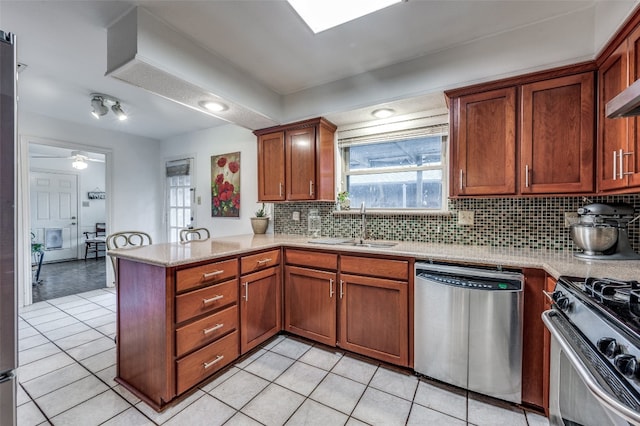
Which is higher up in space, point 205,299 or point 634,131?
point 634,131

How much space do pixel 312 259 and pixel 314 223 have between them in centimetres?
70

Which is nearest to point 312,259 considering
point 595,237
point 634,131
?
point 595,237

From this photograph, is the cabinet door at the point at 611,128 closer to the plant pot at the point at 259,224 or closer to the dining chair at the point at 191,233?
the plant pot at the point at 259,224

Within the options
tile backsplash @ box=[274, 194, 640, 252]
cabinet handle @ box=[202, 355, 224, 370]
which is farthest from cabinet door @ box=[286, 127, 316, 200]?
cabinet handle @ box=[202, 355, 224, 370]

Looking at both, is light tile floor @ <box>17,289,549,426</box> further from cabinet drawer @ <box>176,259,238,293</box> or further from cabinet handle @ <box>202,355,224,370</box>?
cabinet drawer @ <box>176,259,238,293</box>

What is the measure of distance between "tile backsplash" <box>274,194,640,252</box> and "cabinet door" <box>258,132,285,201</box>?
2.56 ft

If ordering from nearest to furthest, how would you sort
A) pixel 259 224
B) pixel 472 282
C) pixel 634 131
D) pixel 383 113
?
pixel 634 131
pixel 472 282
pixel 383 113
pixel 259 224

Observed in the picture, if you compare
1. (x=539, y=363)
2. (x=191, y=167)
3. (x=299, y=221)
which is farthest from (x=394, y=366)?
(x=191, y=167)

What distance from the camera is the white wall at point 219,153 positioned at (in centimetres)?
373

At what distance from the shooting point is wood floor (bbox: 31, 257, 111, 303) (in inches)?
156

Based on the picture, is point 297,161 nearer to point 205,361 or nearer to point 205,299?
point 205,299

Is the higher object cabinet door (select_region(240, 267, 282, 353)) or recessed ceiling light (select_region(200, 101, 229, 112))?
recessed ceiling light (select_region(200, 101, 229, 112))

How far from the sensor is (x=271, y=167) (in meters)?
3.11

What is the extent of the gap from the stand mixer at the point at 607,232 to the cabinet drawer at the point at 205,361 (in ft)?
7.92
